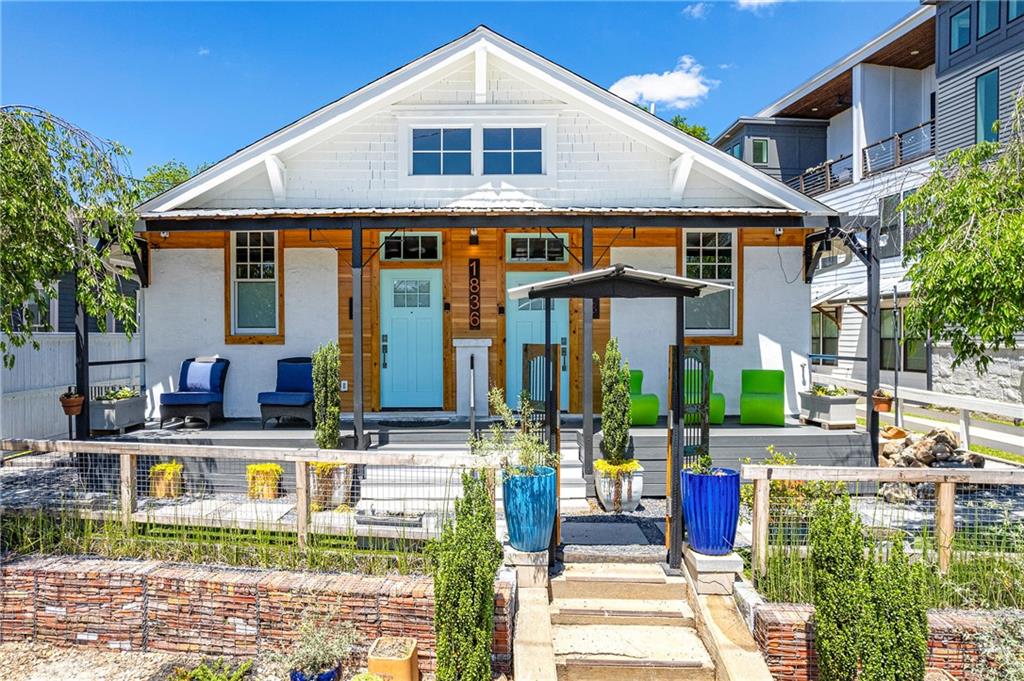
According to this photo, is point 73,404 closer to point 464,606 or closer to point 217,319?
point 217,319

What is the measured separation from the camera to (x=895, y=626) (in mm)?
3064

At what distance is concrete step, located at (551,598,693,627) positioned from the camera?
13.7 ft

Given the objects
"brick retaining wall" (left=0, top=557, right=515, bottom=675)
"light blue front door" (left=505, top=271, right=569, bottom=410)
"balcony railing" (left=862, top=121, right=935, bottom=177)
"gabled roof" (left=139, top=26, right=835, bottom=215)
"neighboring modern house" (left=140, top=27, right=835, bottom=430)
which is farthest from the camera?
"balcony railing" (left=862, top=121, right=935, bottom=177)

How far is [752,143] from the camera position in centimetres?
2067

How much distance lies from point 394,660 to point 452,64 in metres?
8.04

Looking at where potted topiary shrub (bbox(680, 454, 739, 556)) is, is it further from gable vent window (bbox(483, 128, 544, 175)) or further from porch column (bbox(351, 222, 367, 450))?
gable vent window (bbox(483, 128, 544, 175))

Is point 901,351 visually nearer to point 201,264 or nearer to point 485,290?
point 485,290

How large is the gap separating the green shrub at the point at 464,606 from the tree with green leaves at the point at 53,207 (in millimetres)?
4155

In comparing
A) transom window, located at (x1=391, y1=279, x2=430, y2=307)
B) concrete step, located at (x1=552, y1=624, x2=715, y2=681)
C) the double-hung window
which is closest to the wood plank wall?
transom window, located at (x1=391, y1=279, x2=430, y2=307)

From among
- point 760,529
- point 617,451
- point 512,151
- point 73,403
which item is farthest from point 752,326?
point 73,403

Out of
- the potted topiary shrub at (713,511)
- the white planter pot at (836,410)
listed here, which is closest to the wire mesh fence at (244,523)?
the potted topiary shrub at (713,511)

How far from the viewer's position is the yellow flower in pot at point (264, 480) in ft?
21.4

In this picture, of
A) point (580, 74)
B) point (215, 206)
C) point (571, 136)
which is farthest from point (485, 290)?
point (215, 206)

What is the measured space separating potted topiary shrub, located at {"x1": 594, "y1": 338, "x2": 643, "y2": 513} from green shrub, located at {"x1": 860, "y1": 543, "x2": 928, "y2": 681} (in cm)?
339
